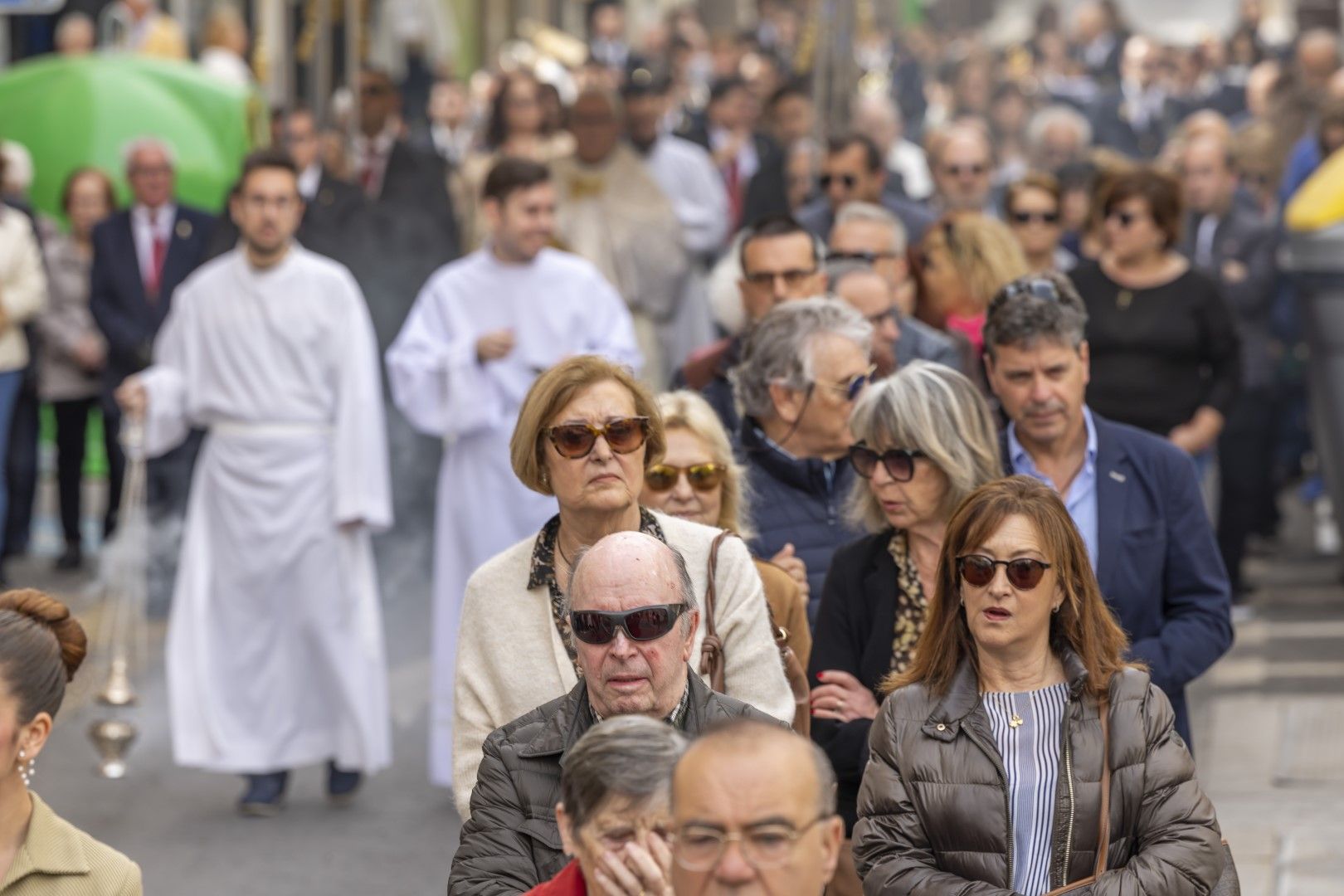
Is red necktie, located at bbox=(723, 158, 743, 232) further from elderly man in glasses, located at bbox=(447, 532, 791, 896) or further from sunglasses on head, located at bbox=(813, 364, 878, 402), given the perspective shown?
elderly man in glasses, located at bbox=(447, 532, 791, 896)

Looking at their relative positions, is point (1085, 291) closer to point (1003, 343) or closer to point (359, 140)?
point (1003, 343)

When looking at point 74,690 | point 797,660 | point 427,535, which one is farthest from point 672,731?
point 427,535

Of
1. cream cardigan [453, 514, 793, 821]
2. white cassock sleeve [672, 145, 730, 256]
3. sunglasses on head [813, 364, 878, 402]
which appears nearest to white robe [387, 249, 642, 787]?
sunglasses on head [813, 364, 878, 402]

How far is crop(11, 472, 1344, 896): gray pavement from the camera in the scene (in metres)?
7.68

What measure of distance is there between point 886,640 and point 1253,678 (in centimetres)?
494

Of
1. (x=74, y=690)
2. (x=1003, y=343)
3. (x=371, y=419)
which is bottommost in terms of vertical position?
(x=74, y=690)

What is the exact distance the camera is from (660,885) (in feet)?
12.1

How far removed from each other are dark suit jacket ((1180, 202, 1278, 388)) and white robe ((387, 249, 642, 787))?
3861 millimetres

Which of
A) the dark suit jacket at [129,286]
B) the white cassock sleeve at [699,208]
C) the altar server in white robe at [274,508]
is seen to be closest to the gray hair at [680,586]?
the altar server in white robe at [274,508]

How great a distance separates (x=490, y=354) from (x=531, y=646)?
370 centimetres

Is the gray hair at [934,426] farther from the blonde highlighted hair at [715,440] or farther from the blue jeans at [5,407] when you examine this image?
the blue jeans at [5,407]

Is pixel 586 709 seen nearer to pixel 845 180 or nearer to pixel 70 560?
pixel 845 180

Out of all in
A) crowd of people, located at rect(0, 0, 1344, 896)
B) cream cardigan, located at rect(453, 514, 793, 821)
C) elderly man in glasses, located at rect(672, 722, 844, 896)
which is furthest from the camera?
cream cardigan, located at rect(453, 514, 793, 821)

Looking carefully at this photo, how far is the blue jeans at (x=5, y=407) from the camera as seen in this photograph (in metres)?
12.5
